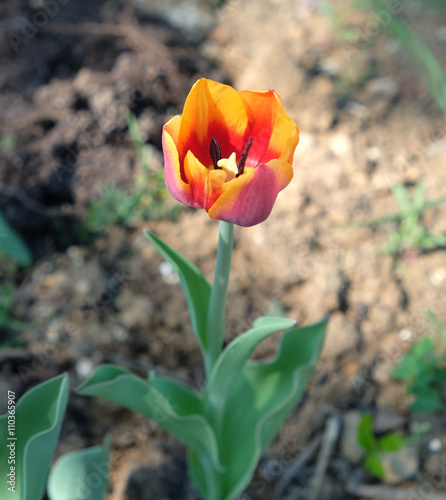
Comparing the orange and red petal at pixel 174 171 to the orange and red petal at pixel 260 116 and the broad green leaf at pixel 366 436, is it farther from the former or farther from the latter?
the broad green leaf at pixel 366 436

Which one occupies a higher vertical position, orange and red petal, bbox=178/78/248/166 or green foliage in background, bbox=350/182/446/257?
orange and red petal, bbox=178/78/248/166

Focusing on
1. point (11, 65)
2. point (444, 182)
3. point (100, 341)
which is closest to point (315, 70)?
point (444, 182)

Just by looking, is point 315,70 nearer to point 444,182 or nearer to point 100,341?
point 444,182

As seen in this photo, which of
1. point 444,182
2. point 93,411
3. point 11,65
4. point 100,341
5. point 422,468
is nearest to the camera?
point 422,468

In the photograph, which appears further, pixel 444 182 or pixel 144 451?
pixel 444 182

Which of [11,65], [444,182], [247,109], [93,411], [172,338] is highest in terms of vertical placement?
[247,109]

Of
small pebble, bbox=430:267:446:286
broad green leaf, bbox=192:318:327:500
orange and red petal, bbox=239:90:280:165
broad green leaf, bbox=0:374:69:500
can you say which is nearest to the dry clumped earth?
small pebble, bbox=430:267:446:286

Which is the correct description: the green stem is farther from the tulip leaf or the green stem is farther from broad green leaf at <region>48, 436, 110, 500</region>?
broad green leaf at <region>48, 436, 110, 500</region>
